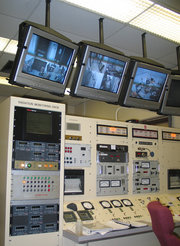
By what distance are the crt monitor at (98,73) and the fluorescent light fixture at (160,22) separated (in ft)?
1.61

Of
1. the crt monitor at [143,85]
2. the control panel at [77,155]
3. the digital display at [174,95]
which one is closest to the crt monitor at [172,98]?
the digital display at [174,95]

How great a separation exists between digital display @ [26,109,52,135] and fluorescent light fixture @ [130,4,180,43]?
1455 mm

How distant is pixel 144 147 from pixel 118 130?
475 mm

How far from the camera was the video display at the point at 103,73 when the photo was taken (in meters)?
2.63

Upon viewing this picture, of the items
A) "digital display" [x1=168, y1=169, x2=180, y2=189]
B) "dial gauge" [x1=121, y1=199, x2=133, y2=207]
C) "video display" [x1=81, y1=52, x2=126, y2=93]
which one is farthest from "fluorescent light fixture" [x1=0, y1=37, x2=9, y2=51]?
"digital display" [x1=168, y1=169, x2=180, y2=189]

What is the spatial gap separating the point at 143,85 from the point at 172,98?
51cm

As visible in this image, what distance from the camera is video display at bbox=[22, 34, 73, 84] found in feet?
7.59

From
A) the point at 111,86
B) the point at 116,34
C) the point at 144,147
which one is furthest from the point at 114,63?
the point at 144,147

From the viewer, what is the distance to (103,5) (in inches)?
101

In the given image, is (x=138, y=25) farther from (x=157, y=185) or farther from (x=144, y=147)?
(x=157, y=185)

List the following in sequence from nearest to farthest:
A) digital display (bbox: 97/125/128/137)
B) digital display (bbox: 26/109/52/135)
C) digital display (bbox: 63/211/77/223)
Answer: digital display (bbox: 26/109/52/135), digital display (bbox: 63/211/77/223), digital display (bbox: 97/125/128/137)

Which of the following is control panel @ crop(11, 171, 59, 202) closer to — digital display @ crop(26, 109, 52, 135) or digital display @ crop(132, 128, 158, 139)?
digital display @ crop(26, 109, 52, 135)

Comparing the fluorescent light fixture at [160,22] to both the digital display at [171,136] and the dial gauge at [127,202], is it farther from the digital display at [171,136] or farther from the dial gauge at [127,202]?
the dial gauge at [127,202]

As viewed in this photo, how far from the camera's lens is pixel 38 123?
2496 millimetres
